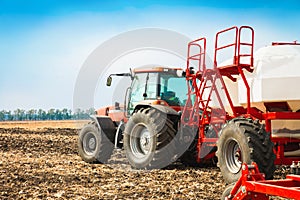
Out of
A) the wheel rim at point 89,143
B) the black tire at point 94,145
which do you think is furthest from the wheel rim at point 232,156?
the wheel rim at point 89,143

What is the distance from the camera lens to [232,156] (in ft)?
24.5

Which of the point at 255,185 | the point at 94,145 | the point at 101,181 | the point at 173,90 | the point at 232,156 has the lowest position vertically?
the point at 101,181

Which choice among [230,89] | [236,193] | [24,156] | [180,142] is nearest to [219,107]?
[230,89]

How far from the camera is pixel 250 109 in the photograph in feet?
24.9

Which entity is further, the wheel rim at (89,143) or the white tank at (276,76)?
the wheel rim at (89,143)

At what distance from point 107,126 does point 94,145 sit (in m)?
0.70

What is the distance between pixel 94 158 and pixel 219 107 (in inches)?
156

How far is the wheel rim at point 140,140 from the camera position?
33.0 ft

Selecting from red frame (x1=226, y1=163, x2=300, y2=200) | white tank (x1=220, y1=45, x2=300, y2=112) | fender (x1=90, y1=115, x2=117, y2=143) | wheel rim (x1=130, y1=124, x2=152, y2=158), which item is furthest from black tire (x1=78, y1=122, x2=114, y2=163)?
red frame (x1=226, y1=163, x2=300, y2=200)

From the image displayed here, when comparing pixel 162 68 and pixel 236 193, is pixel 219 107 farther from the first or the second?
pixel 236 193

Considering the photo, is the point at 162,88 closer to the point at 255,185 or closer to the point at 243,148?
the point at 243,148

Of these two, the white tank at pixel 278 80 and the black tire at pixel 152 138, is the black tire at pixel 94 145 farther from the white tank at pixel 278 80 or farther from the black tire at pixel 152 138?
the white tank at pixel 278 80

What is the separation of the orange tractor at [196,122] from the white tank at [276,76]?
10cm

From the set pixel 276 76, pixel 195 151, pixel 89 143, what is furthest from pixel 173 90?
pixel 276 76
